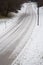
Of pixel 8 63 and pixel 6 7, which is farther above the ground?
pixel 8 63

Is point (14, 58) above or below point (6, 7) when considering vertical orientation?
above

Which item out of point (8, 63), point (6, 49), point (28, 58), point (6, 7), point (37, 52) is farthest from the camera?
point (6, 7)

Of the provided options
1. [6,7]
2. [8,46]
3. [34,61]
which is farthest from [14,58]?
[6,7]

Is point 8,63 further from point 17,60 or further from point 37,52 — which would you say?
point 37,52

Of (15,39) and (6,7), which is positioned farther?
(6,7)

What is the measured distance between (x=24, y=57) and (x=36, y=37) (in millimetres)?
6055

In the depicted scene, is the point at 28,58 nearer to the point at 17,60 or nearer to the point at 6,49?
the point at 17,60

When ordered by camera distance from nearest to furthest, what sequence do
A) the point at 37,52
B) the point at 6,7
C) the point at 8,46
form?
the point at 37,52 < the point at 8,46 < the point at 6,7

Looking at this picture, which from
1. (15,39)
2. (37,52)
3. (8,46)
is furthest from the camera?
(15,39)

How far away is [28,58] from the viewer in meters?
11.7

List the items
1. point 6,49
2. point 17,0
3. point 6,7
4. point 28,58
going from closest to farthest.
A: point 28,58, point 6,49, point 6,7, point 17,0

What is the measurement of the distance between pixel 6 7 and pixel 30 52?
21142 mm

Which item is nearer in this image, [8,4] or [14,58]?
[14,58]

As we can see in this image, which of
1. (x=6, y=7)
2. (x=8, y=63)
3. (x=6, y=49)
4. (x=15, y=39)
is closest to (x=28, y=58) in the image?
(x=8, y=63)
